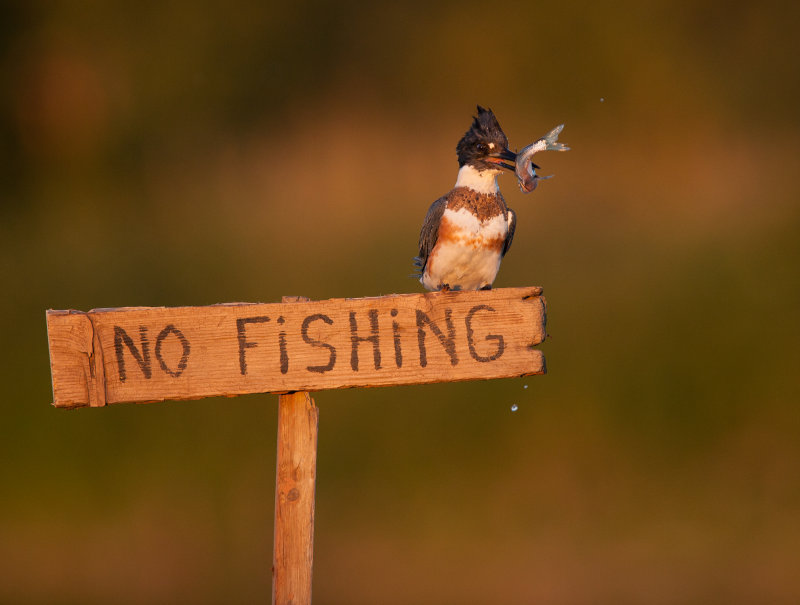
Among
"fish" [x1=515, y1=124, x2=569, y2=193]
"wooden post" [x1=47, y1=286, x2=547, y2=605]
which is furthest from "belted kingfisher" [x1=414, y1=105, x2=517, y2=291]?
"wooden post" [x1=47, y1=286, x2=547, y2=605]

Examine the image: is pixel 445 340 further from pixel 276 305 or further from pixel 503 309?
pixel 276 305

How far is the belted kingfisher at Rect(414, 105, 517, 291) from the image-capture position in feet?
7.09

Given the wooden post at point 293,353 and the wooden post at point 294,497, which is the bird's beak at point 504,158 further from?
the wooden post at point 294,497

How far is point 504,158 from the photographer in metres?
2.14

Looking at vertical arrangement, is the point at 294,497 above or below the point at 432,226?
below

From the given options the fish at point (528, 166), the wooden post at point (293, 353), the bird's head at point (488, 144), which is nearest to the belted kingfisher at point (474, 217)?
the bird's head at point (488, 144)

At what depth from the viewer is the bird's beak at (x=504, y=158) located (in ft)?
6.94

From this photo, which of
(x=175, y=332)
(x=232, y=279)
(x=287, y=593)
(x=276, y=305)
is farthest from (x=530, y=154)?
(x=232, y=279)

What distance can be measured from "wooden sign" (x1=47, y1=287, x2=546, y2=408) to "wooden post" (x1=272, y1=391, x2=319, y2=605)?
58 millimetres

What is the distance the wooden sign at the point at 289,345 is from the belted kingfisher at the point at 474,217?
0.51m

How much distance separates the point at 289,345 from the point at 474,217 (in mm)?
713

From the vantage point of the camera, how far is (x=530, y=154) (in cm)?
187

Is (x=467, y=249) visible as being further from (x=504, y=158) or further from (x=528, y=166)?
(x=528, y=166)

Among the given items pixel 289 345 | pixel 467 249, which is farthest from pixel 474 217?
pixel 289 345
